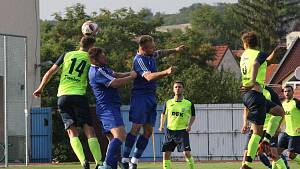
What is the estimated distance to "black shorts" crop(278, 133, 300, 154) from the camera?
62.6 ft

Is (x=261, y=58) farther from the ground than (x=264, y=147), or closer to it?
farther from the ground

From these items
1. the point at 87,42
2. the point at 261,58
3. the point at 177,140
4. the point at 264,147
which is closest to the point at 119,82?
the point at 87,42

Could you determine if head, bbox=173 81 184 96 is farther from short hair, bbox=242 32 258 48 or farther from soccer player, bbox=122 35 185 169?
short hair, bbox=242 32 258 48

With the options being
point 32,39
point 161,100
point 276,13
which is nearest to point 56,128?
point 32,39

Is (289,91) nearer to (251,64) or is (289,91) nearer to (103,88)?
(251,64)

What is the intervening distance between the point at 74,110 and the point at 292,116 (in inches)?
256

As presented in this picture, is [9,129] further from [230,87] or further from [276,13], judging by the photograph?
[276,13]

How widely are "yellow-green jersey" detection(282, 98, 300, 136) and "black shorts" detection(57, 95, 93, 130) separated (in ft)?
20.2

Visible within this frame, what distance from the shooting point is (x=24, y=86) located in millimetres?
27672

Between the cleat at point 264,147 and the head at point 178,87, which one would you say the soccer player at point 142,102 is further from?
the head at point 178,87

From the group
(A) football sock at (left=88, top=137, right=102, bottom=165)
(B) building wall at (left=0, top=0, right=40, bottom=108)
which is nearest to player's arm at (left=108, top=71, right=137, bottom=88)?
(A) football sock at (left=88, top=137, right=102, bottom=165)

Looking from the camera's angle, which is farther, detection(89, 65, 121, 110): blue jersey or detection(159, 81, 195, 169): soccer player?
detection(159, 81, 195, 169): soccer player

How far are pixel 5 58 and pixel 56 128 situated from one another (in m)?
16.5

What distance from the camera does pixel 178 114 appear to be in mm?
20484
